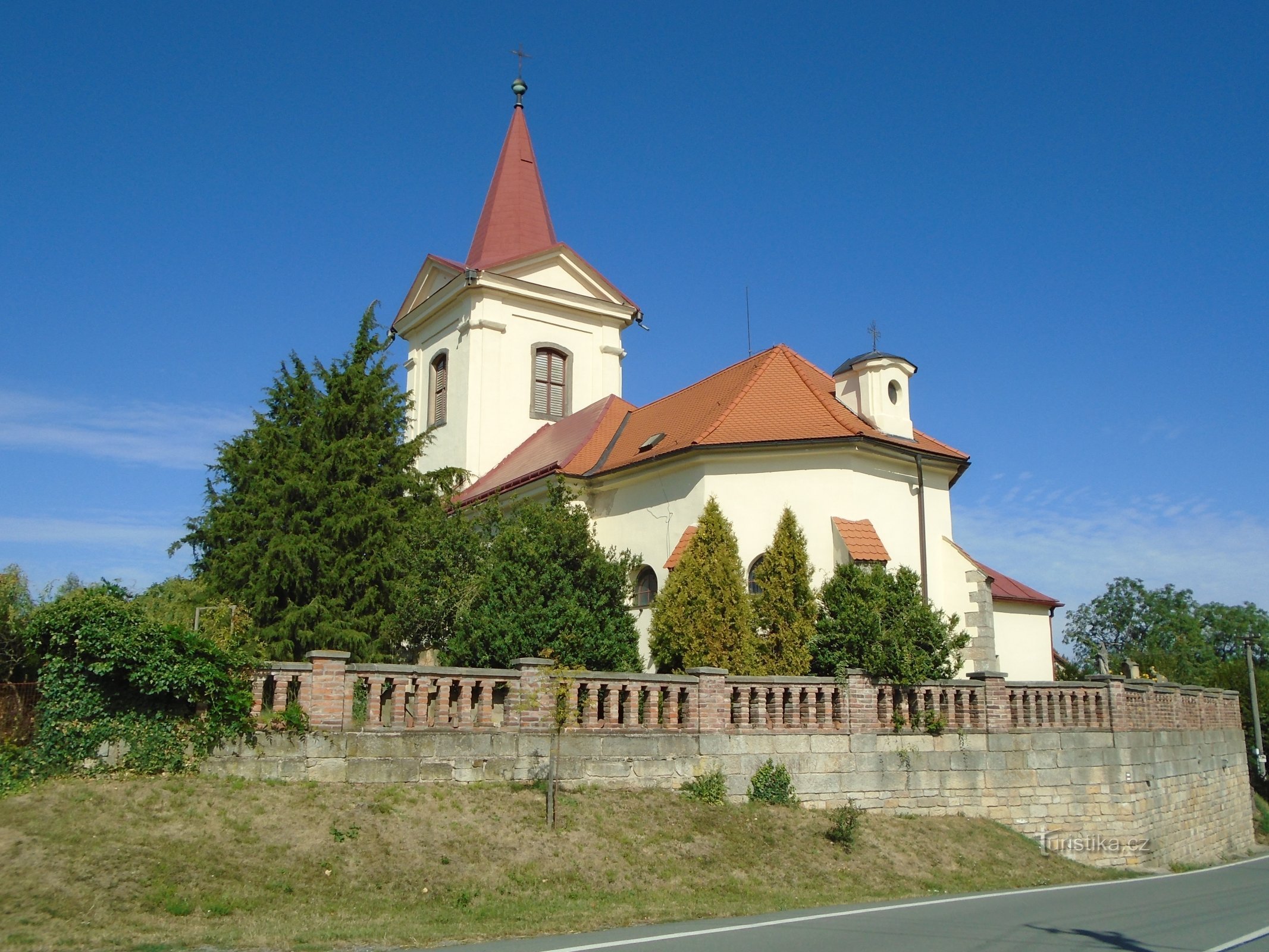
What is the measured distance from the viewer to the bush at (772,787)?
1505cm

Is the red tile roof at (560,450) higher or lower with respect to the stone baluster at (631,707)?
higher

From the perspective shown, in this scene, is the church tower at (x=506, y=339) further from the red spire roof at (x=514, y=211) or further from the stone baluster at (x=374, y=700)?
the stone baluster at (x=374, y=700)

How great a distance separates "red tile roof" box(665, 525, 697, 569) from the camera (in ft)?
67.3

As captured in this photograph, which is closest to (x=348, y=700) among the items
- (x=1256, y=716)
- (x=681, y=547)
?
(x=681, y=547)

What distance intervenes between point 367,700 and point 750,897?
5179 millimetres

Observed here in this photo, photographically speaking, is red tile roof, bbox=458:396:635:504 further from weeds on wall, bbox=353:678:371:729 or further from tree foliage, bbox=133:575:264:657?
weeds on wall, bbox=353:678:371:729

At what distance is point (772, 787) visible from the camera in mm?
15117

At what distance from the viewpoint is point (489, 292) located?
31.6 metres

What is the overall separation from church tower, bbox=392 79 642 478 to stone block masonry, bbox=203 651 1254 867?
16.7 metres

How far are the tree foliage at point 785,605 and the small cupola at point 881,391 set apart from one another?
4.05m

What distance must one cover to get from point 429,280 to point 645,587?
1641cm

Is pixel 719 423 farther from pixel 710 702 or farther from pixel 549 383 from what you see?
pixel 549 383
